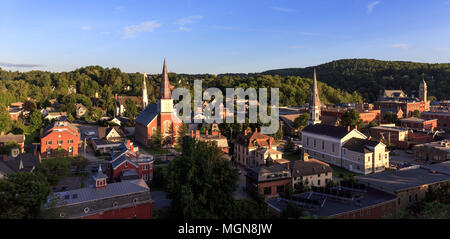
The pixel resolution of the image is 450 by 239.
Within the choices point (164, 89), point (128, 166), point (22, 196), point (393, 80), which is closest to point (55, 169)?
point (128, 166)

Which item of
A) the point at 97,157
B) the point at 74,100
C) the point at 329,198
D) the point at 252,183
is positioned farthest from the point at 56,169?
the point at 74,100

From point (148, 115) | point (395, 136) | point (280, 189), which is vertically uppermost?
point (148, 115)

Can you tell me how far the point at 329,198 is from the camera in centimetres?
2011

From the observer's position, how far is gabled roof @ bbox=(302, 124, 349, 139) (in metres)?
34.2

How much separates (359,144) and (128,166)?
22722 mm

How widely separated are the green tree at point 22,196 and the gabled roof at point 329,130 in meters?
28.6

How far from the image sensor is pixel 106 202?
1764 centimetres

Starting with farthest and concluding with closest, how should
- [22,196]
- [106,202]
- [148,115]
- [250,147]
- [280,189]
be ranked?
[148,115], [250,147], [280,189], [106,202], [22,196]

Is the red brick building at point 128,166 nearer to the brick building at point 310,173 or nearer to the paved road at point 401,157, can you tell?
the brick building at point 310,173

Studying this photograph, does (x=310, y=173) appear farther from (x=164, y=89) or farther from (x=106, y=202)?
(x=164, y=89)

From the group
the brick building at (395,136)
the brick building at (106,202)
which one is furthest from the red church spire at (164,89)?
the brick building at (395,136)

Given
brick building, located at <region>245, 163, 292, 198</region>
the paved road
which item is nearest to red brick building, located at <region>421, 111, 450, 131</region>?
the paved road

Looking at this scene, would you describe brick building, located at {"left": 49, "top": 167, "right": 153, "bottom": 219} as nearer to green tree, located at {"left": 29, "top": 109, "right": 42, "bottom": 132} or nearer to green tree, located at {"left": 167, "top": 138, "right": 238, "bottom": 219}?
green tree, located at {"left": 167, "top": 138, "right": 238, "bottom": 219}

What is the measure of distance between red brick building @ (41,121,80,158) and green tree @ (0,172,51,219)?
22.3 m
